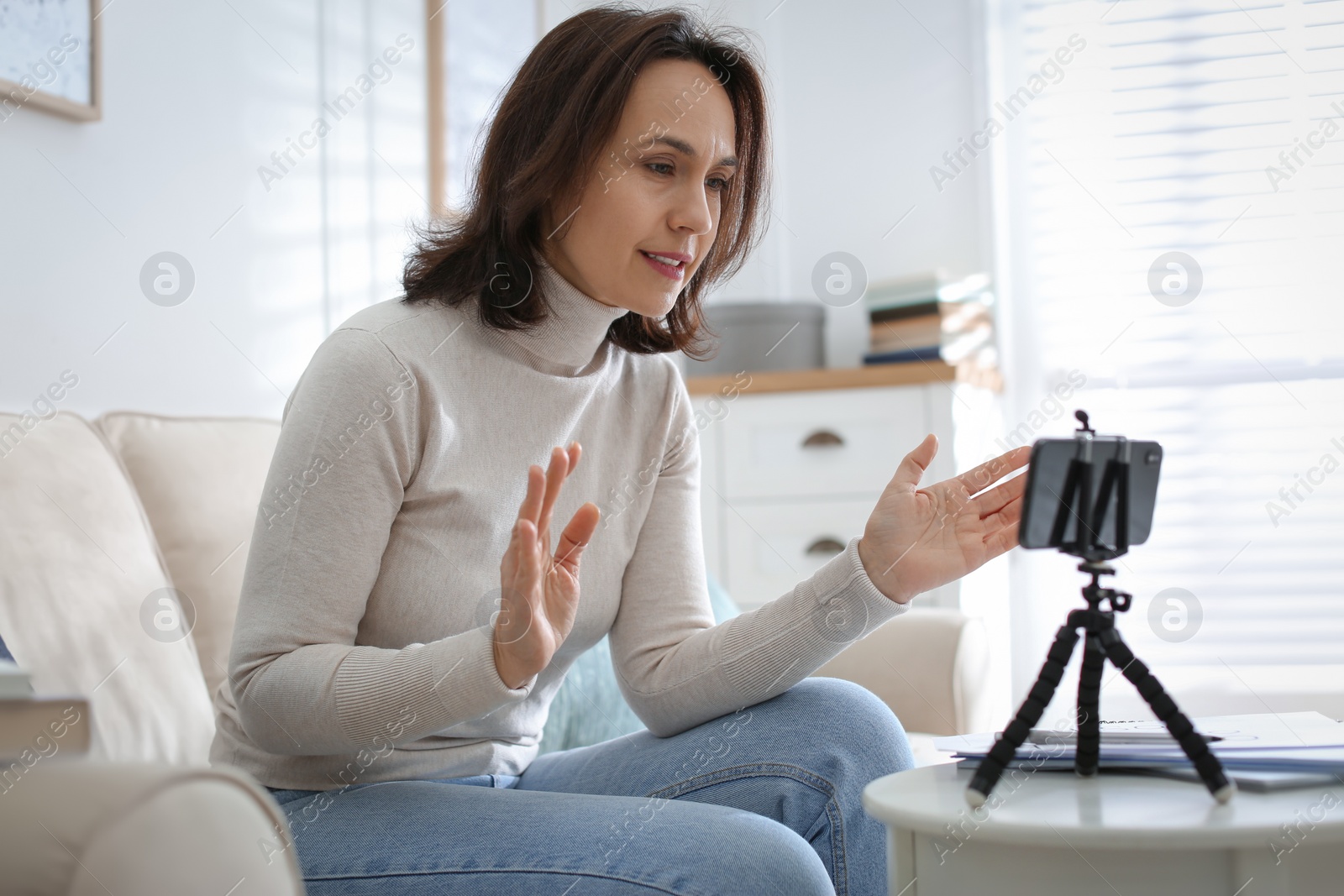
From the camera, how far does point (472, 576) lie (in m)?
1.04

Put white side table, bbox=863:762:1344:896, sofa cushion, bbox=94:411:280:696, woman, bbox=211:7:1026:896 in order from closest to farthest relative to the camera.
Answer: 1. white side table, bbox=863:762:1344:896
2. woman, bbox=211:7:1026:896
3. sofa cushion, bbox=94:411:280:696

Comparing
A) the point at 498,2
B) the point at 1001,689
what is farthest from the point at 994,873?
the point at 498,2

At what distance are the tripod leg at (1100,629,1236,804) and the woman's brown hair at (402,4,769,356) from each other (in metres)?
0.65

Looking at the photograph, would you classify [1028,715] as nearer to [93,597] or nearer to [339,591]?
[339,591]

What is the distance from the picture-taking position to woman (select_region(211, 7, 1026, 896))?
0.86 metres

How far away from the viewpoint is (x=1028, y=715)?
29.4 inches

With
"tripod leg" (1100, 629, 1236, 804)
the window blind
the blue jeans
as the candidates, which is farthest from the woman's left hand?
the window blind

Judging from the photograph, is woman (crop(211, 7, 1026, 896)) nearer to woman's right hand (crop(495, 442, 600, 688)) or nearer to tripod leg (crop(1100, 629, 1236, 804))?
woman's right hand (crop(495, 442, 600, 688))

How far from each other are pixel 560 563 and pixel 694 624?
1.15 feet

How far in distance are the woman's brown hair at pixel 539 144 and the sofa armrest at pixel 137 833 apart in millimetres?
636

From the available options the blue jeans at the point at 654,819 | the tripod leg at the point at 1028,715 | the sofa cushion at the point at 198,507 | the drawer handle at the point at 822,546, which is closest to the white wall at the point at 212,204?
the sofa cushion at the point at 198,507

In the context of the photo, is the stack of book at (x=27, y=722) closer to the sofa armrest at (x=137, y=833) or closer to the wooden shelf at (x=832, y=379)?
the sofa armrest at (x=137, y=833)

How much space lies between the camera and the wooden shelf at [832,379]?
2.48 m

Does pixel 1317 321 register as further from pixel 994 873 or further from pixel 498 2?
pixel 994 873
